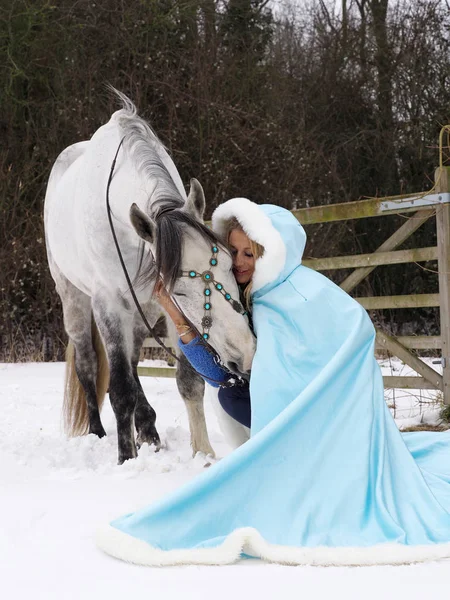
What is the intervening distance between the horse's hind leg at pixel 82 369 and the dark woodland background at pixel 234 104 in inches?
160

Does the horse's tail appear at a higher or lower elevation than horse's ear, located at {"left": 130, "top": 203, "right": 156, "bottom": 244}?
lower

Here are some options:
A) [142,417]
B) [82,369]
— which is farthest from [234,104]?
[142,417]

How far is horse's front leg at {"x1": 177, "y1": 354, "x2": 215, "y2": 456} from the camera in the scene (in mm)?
3758

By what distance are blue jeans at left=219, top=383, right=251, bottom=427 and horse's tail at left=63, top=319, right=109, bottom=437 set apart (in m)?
1.79

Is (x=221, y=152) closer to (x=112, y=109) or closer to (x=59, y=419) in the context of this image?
(x=112, y=109)

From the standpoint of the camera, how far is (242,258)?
3.02 metres

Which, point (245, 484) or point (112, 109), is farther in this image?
point (112, 109)

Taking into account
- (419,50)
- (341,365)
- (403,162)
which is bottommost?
(341,365)

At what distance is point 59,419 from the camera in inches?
212

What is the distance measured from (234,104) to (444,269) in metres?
5.52

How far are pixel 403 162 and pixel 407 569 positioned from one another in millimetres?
9163

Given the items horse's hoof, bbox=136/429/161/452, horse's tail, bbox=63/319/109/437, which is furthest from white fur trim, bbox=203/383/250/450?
horse's tail, bbox=63/319/109/437

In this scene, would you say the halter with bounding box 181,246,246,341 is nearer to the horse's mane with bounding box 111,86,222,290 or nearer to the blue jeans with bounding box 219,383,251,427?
the horse's mane with bounding box 111,86,222,290

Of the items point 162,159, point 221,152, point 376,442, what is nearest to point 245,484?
point 376,442
